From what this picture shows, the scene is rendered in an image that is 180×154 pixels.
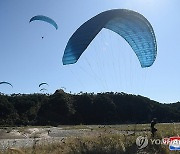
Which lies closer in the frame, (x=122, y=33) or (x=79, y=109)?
(x=122, y=33)

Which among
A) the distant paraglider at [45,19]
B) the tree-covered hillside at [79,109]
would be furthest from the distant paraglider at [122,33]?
the tree-covered hillside at [79,109]

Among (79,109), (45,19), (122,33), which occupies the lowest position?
(122,33)

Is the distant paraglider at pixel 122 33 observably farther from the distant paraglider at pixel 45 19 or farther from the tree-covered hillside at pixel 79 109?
the tree-covered hillside at pixel 79 109

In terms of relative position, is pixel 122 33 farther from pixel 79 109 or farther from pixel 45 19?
pixel 79 109

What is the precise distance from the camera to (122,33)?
58.1 ft

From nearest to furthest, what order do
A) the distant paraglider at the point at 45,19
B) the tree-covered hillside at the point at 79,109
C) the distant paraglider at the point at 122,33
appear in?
the distant paraglider at the point at 122,33, the distant paraglider at the point at 45,19, the tree-covered hillside at the point at 79,109

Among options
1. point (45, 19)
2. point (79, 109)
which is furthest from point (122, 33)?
point (79, 109)

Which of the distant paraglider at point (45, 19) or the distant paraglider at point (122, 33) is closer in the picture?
the distant paraglider at point (122, 33)

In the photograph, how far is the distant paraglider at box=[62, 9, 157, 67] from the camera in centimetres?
1516

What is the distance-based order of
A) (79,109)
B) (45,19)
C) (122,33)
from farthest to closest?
1. (79,109)
2. (45,19)
3. (122,33)

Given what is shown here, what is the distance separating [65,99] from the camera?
286 feet

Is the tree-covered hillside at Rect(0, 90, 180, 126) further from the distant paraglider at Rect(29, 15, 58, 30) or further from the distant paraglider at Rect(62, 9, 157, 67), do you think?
the distant paraglider at Rect(62, 9, 157, 67)

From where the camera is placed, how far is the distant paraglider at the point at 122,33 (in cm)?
1516

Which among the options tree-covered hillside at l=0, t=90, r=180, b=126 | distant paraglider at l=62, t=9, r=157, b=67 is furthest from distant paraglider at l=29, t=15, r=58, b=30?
tree-covered hillside at l=0, t=90, r=180, b=126
